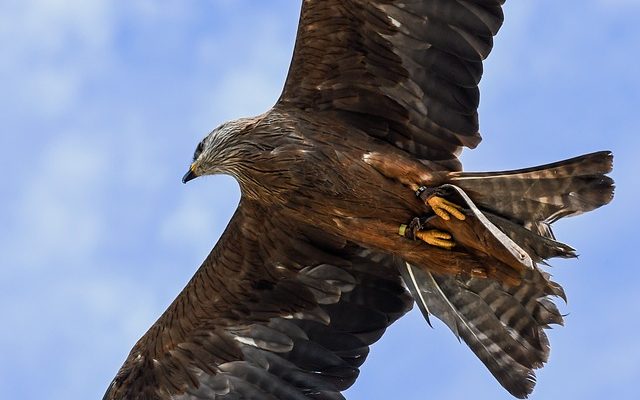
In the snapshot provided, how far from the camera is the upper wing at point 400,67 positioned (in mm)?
10336

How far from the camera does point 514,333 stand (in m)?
10.7

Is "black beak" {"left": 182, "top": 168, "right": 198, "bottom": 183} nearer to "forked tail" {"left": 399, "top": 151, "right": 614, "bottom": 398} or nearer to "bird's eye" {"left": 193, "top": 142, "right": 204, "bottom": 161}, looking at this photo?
"bird's eye" {"left": 193, "top": 142, "right": 204, "bottom": 161}

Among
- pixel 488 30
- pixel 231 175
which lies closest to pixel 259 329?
pixel 231 175

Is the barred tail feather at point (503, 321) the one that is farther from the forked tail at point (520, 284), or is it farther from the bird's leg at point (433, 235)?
the bird's leg at point (433, 235)

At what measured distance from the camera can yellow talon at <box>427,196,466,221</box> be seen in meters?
10.3

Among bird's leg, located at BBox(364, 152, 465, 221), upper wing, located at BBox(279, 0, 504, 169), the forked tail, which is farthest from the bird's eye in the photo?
the forked tail

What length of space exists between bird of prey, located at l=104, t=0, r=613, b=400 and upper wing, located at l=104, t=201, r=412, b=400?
21 millimetres

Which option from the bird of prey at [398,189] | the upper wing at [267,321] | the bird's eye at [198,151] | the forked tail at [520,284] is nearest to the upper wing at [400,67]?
the bird of prey at [398,189]

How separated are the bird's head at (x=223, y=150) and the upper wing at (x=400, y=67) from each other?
41 cm

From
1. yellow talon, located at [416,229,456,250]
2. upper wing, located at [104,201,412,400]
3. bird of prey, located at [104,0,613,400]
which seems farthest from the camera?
upper wing, located at [104,201,412,400]

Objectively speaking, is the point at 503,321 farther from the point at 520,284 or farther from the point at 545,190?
the point at 545,190

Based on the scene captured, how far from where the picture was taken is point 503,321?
10.7 meters

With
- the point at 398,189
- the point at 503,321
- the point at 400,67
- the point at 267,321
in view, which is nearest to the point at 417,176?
the point at 398,189

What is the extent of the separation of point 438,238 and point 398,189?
1.63ft
